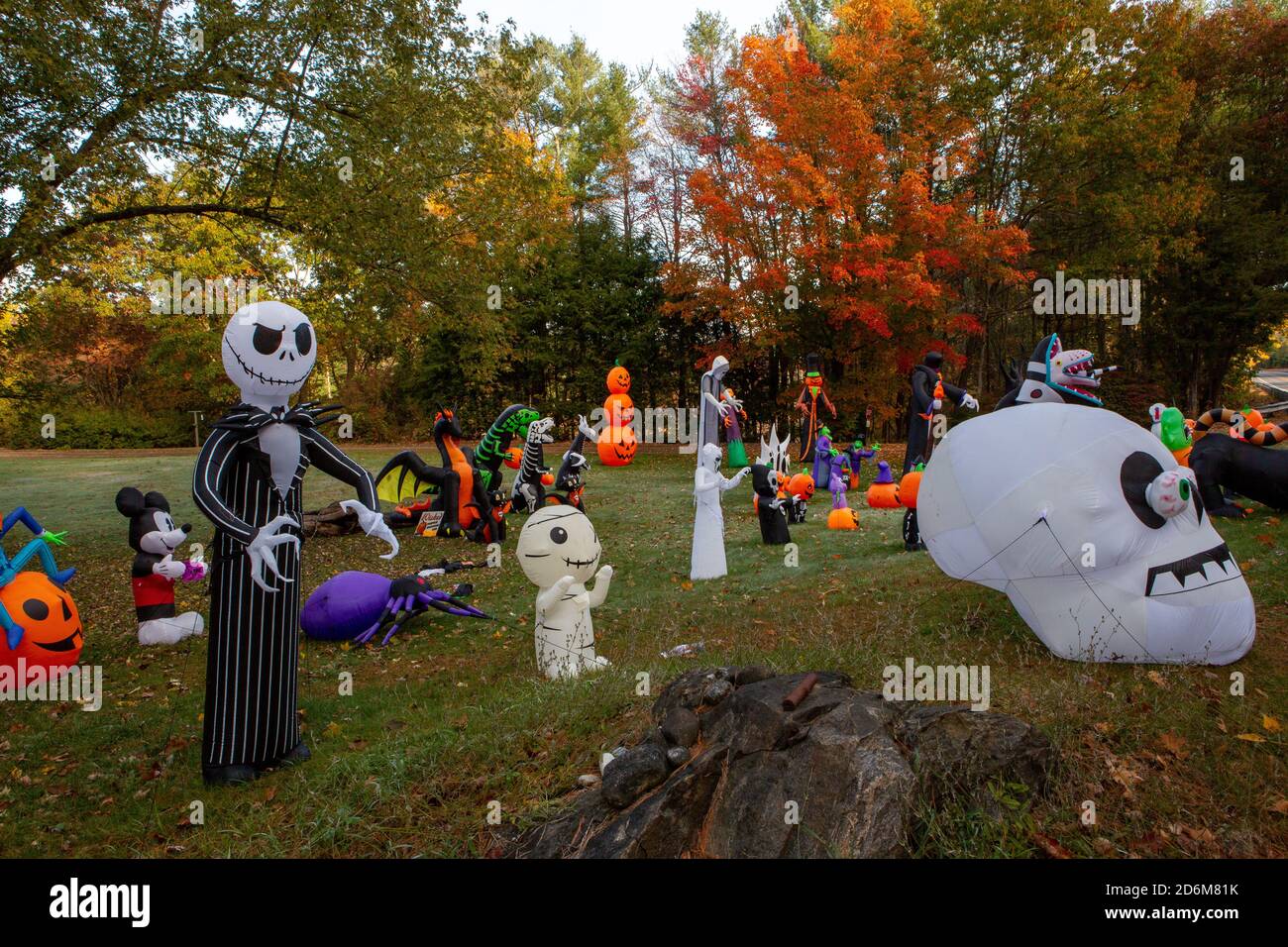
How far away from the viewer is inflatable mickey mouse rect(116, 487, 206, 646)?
671 centimetres

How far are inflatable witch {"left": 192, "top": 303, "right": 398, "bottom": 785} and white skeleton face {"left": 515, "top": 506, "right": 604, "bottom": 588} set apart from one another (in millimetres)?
1288

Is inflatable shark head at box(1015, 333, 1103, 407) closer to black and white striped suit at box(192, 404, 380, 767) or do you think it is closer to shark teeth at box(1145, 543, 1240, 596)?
shark teeth at box(1145, 543, 1240, 596)

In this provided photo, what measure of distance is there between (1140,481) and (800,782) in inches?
131

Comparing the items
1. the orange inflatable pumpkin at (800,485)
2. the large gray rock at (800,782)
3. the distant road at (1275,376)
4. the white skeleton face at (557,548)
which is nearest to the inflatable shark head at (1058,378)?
the large gray rock at (800,782)

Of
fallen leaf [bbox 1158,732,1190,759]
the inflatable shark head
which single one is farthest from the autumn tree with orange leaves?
fallen leaf [bbox 1158,732,1190,759]

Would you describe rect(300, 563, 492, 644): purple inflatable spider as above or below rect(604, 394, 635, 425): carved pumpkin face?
below

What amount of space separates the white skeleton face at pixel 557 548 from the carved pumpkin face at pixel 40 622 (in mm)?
3650

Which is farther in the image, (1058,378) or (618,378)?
(618,378)

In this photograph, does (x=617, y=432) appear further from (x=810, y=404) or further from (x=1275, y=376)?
(x=1275, y=376)

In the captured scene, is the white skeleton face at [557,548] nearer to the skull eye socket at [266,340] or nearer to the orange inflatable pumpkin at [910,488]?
the skull eye socket at [266,340]

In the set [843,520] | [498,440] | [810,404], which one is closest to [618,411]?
[810,404]

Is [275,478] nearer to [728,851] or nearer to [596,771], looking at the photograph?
[596,771]

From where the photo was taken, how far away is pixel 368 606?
23.2ft

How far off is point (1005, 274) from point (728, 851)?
19110mm
